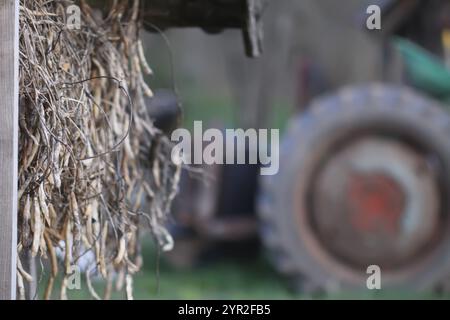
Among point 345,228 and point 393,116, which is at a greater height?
point 393,116

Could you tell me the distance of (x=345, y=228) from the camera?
5.53 metres

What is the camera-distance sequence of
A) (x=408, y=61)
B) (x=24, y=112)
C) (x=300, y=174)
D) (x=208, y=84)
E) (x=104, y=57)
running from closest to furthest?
(x=24, y=112) < (x=104, y=57) < (x=300, y=174) < (x=408, y=61) < (x=208, y=84)

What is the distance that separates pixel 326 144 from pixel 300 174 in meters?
0.21

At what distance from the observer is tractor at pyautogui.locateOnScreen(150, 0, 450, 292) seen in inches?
216

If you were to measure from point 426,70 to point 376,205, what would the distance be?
3.08 ft

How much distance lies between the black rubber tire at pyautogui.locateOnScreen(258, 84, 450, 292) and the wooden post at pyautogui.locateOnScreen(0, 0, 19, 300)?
3.43m

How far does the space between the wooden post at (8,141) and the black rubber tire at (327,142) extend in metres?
3.43

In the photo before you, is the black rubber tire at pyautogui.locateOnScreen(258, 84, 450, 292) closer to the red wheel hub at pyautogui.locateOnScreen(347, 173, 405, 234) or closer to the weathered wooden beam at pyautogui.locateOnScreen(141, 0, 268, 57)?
the red wheel hub at pyautogui.locateOnScreen(347, 173, 405, 234)

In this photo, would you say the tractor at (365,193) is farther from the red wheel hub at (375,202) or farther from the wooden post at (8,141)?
the wooden post at (8,141)

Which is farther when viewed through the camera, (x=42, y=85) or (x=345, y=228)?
(x=345, y=228)

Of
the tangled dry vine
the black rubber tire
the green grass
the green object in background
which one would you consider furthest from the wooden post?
the green object in background
